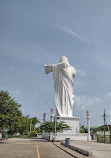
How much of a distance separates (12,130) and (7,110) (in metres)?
3.10

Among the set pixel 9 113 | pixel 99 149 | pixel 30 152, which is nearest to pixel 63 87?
pixel 9 113

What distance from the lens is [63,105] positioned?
47.1 m

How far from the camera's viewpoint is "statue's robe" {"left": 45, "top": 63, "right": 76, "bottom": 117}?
155 feet

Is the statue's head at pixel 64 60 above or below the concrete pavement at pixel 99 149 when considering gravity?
above

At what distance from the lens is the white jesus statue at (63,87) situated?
155 ft

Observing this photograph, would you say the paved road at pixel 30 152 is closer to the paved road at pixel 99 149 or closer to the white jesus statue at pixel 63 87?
the paved road at pixel 99 149

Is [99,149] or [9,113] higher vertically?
[9,113]

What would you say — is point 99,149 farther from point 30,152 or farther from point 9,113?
point 9,113

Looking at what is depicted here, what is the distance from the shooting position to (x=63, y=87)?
48.1 meters

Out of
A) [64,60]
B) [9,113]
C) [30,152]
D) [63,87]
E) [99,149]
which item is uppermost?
[64,60]

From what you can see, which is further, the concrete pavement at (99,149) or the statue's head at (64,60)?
the statue's head at (64,60)

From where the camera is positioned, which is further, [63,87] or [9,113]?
[63,87]

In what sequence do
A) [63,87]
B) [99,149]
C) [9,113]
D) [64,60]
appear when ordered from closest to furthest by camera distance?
[99,149]
[9,113]
[63,87]
[64,60]

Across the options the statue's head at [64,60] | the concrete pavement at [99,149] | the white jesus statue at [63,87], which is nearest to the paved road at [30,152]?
the concrete pavement at [99,149]
